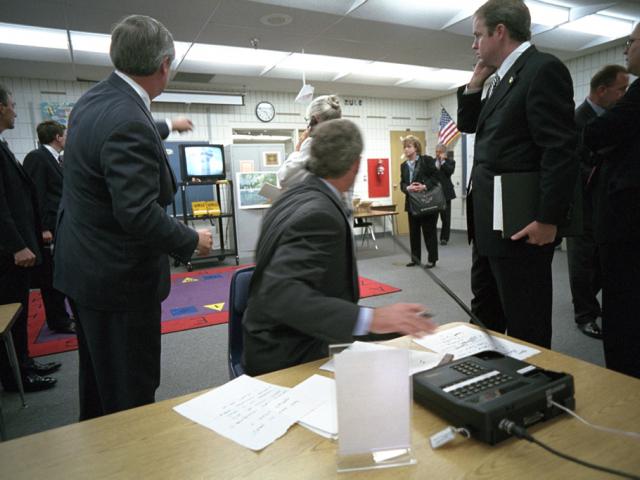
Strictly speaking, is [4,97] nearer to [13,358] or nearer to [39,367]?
[13,358]

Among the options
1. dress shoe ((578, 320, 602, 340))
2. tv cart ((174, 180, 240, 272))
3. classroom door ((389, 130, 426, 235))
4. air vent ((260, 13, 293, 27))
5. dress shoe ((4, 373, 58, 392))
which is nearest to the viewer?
dress shoe ((4, 373, 58, 392))

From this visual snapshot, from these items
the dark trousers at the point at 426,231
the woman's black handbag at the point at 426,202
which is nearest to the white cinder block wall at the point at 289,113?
the woman's black handbag at the point at 426,202

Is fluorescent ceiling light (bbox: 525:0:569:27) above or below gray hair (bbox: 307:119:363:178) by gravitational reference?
above

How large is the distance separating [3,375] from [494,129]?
2831 millimetres

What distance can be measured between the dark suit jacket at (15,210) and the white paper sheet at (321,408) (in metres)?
2.04

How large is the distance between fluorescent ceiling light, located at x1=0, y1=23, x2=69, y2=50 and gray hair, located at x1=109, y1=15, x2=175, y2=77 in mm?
3894

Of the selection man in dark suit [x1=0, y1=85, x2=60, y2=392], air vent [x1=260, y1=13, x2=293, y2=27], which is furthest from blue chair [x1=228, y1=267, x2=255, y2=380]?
air vent [x1=260, y1=13, x2=293, y2=27]

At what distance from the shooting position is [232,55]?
5395mm

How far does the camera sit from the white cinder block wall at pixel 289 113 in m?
6.00

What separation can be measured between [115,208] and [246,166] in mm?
5427

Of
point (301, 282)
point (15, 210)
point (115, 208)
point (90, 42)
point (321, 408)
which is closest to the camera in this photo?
point (321, 408)

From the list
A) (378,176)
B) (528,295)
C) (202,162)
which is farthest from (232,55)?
(528,295)

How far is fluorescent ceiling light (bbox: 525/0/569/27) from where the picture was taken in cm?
437

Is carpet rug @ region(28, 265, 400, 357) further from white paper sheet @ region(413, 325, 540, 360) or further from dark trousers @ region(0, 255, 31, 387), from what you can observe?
white paper sheet @ region(413, 325, 540, 360)
